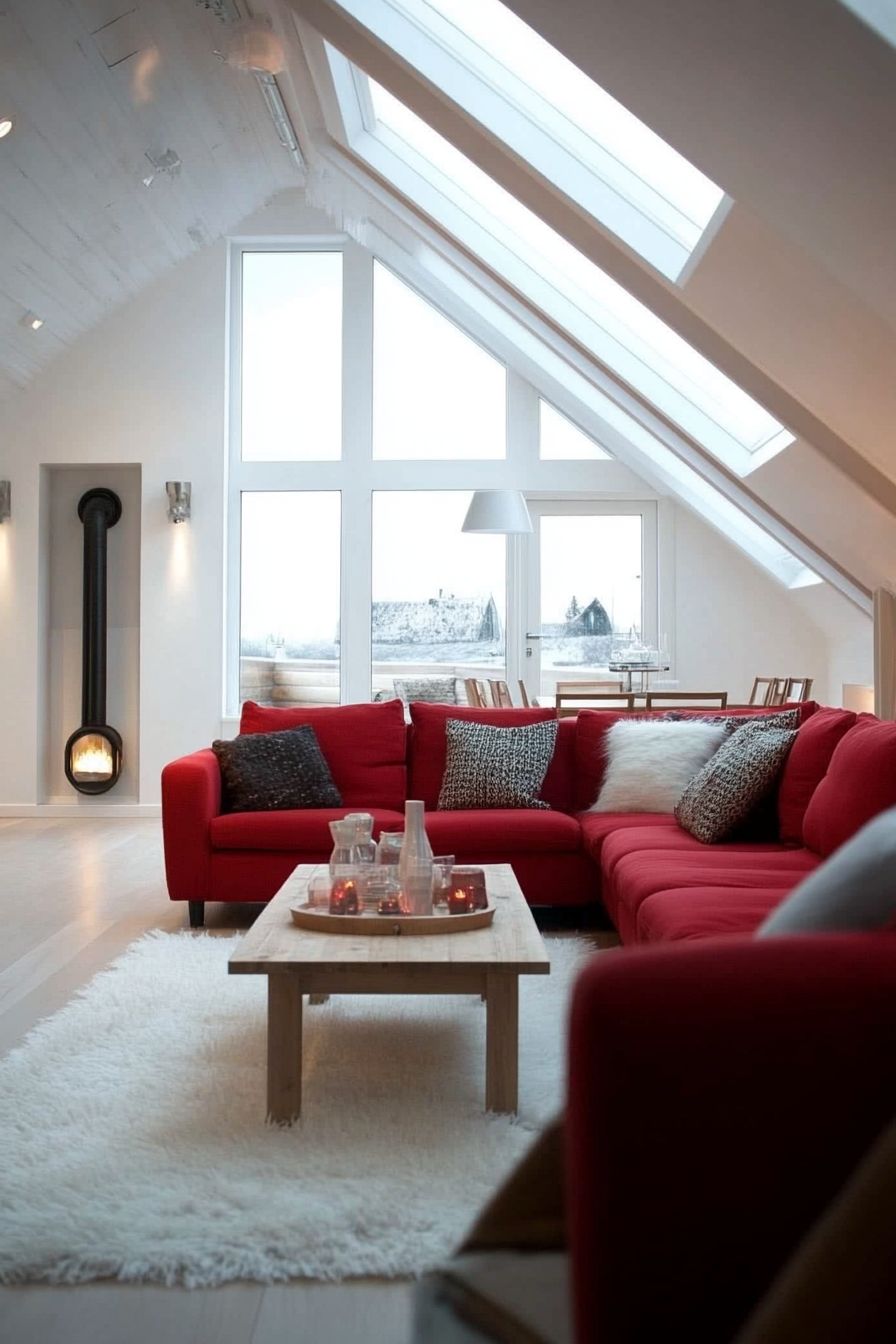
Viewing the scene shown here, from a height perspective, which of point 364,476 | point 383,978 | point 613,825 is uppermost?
point 364,476

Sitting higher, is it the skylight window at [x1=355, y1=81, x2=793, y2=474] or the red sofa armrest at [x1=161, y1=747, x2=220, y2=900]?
the skylight window at [x1=355, y1=81, x2=793, y2=474]

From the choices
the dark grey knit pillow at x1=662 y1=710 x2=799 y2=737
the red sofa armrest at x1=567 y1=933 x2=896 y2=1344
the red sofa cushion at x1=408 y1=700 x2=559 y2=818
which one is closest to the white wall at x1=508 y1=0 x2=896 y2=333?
the dark grey knit pillow at x1=662 y1=710 x2=799 y2=737

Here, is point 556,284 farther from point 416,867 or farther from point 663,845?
point 416,867

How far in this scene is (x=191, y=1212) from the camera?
2.27 m

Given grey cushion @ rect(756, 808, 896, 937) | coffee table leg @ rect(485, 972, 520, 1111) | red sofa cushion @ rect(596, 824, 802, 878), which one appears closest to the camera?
grey cushion @ rect(756, 808, 896, 937)

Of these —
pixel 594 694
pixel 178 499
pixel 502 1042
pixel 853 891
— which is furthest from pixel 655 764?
pixel 178 499

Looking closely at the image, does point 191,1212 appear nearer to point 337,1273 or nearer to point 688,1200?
point 337,1273

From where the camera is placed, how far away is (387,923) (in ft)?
9.89

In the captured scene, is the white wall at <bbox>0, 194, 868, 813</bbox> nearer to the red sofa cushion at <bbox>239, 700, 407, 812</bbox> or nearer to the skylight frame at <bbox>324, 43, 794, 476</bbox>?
the skylight frame at <bbox>324, 43, 794, 476</bbox>

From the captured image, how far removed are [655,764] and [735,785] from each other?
71 centimetres

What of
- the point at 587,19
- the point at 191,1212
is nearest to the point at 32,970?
the point at 191,1212

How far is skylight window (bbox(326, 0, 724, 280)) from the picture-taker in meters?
4.42

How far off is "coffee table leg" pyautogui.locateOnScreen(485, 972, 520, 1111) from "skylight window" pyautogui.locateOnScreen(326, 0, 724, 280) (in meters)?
2.70

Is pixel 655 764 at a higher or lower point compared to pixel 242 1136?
higher
